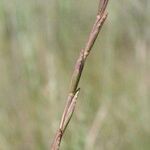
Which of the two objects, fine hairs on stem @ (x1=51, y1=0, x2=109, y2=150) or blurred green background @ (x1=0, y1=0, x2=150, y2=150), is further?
blurred green background @ (x1=0, y1=0, x2=150, y2=150)

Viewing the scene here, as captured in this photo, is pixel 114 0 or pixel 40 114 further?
pixel 40 114

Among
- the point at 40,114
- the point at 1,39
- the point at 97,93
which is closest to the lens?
the point at 40,114

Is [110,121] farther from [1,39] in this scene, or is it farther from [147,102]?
[1,39]

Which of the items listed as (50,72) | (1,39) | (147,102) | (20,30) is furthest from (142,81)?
(1,39)

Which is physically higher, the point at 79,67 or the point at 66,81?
the point at 66,81

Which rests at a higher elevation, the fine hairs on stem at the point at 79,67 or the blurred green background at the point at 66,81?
the blurred green background at the point at 66,81

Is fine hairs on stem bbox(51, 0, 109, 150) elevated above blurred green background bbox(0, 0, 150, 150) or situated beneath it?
situated beneath

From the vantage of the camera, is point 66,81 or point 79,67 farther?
point 66,81

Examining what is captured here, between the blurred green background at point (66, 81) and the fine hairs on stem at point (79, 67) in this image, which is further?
the blurred green background at point (66, 81)
